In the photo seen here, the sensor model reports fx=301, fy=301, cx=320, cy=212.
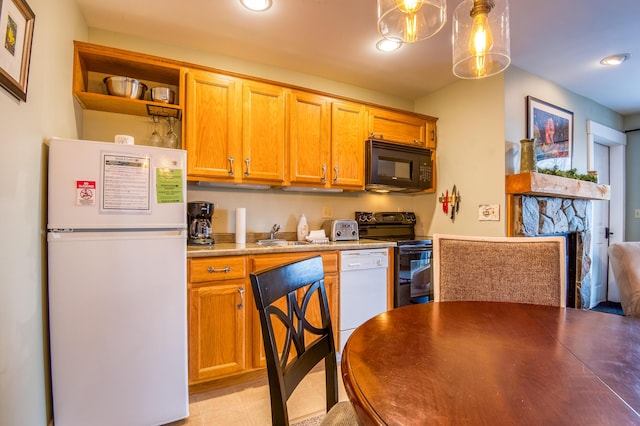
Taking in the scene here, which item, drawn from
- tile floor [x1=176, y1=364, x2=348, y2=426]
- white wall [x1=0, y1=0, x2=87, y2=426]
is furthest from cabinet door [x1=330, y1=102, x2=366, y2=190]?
white wall [x1=0, y1=0, x2=87, y2=426]

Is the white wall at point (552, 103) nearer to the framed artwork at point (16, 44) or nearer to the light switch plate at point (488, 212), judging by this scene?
the light switch plate at point (488, 212)

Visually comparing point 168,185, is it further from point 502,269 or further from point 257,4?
point 502,269

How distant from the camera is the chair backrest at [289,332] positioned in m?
0.83

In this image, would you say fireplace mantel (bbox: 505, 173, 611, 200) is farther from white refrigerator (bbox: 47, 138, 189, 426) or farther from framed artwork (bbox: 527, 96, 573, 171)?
white refrigerator (bbox: 47, 138, 189, 426)

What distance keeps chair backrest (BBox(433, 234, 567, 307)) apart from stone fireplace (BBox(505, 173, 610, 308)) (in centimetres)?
126

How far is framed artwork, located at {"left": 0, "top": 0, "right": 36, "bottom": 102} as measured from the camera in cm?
108

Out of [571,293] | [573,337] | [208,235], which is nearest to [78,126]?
[208,235]

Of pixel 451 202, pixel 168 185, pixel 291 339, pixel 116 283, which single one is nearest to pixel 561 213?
pixel 451 202

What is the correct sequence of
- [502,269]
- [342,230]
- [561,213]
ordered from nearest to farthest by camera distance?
[502,269], [342,230], [561,213]

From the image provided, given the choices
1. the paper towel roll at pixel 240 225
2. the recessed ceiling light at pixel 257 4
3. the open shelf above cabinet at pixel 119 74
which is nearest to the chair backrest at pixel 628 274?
the paper towel roll at pixel 240 225

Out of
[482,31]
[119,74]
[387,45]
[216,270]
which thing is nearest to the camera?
[482,31]

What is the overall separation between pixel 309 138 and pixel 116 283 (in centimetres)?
175

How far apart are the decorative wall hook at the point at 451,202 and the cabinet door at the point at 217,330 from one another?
2.18 m

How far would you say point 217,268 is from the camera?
198cm
